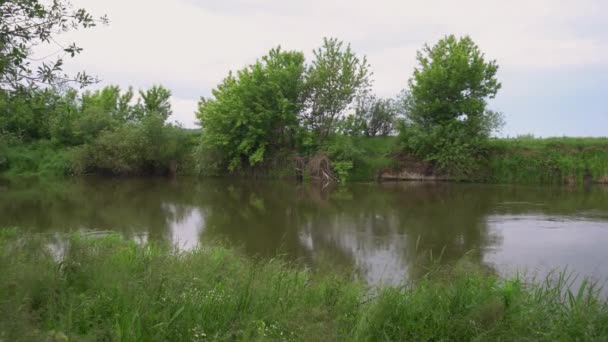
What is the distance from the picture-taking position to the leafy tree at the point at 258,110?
29.7 metres

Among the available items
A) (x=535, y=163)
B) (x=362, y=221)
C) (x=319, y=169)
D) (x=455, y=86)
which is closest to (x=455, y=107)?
(x=455, y=86)

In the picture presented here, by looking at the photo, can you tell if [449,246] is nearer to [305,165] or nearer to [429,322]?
[429,322]

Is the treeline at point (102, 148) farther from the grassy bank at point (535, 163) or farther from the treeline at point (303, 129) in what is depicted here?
the grassy bank at point (535, 163)

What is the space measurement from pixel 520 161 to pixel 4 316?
28800 millimetres

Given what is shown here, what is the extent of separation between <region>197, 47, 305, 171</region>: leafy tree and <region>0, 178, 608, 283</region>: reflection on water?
618 centimetres

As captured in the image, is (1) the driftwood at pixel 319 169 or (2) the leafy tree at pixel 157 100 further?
(2) the leafy tree at pixel 157 100

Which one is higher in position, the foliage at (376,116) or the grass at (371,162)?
the foliage at (376,116)

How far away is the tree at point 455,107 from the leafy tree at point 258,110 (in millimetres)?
7749

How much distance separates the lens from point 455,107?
1081 inches

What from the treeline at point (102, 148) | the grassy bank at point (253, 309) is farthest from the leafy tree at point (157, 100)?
the grassy bank at point (253, 309)

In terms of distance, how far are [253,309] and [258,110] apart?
2576 centimetres

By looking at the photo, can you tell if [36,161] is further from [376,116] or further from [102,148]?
[376,116]

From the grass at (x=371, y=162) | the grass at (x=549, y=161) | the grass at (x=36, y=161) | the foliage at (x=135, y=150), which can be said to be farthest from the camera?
the grass at (x=36, y=161)

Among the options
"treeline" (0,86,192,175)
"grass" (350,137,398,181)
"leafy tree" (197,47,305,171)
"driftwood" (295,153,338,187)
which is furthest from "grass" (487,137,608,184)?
"treeline" (0,86,192,175)
